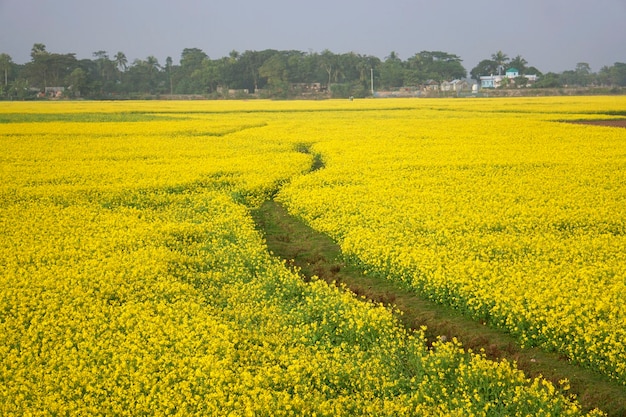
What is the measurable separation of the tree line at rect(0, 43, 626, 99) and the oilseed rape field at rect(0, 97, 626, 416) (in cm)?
8041

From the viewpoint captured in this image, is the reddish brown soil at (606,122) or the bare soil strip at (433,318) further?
the reddish brown soil at (606,122)

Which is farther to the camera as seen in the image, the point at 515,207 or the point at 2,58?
the point at 2,58

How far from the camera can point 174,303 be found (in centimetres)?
847

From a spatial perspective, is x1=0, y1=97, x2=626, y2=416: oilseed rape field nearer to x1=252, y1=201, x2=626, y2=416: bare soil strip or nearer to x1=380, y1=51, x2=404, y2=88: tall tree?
x1=252, y1=201, x2=626, y2=416: bare soil strip

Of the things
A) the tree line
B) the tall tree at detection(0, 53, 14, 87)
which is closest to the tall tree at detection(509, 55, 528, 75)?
the tree line

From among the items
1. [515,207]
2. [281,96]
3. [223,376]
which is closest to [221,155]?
[515,207]

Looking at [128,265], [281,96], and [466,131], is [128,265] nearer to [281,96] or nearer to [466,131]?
[466,131]

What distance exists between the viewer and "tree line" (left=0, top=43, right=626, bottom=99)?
97.9 metres

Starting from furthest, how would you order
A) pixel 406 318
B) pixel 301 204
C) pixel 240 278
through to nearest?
pixel 301 204 → pixel 240 278 → pixel 406 318

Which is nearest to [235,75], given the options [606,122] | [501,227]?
[606,122]

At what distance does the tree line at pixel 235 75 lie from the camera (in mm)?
97938

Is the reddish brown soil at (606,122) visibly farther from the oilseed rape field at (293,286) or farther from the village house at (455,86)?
the village house at (455,86)

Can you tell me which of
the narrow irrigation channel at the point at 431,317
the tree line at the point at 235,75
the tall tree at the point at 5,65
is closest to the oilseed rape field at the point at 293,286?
the narrow irrigation channel at the point at 431,317

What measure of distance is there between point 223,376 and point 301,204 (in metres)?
8.61
